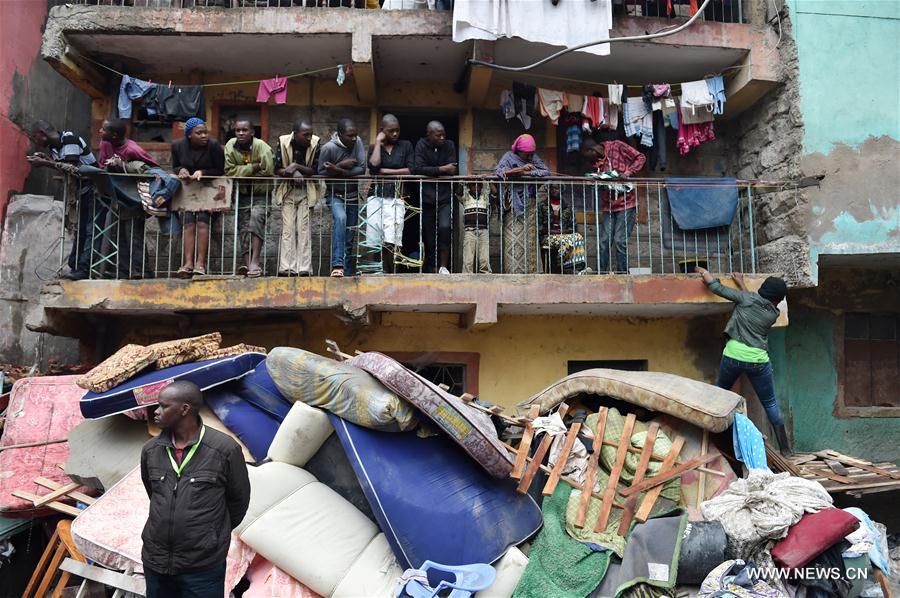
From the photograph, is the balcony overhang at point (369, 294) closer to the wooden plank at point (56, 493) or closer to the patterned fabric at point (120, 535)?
the wooden plank at point (56, 493)

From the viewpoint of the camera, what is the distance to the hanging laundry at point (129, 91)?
807 cm

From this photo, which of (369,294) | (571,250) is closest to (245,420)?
(369,294)

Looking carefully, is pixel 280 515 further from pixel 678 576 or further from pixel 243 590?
pixel 678 576

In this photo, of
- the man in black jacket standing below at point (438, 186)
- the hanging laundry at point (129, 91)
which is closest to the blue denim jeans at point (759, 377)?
the man in black jacket standing below at point (438, 186)

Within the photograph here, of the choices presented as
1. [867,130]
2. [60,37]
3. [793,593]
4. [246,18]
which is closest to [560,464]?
[793,593]

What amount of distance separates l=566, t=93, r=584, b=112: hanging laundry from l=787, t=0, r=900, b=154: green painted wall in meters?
2.47

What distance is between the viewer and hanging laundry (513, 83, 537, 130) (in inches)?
328

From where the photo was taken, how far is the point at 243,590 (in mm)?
4918

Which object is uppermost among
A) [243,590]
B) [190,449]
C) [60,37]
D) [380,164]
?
[60,37]

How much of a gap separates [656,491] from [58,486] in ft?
17.1

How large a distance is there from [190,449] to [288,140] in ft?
15.1

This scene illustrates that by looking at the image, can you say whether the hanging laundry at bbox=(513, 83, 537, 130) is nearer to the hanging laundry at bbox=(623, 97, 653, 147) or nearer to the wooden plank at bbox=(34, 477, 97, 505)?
the hanging laundry at bbox=(623, 97, 653, 147)

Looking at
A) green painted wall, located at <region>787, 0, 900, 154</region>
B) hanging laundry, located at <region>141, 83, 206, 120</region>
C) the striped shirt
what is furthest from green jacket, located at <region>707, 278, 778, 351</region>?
the striped shirt

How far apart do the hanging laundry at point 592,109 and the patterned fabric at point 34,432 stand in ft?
21.3
